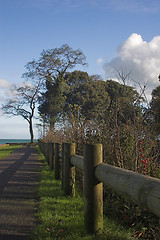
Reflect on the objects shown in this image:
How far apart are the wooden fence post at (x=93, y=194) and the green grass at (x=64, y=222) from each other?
0.13 meters

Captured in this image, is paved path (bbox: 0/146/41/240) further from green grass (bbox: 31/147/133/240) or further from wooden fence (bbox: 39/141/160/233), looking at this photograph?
wooden fence (bbox: 39/141/160/233)

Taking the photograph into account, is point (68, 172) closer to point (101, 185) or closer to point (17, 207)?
point (17, 207)

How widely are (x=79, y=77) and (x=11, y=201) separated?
35488 mm

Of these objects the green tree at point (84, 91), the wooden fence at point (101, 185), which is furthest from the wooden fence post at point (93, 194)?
the green tree at point (84, 91)

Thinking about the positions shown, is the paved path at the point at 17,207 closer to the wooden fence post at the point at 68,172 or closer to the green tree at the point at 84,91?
the wooden fence post at the point at 68,172

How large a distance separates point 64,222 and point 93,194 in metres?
0.84

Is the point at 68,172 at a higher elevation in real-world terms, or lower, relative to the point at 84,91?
lower

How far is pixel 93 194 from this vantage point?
11.1 feet

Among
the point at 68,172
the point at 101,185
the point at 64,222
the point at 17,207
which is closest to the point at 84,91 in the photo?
the point at 68,172

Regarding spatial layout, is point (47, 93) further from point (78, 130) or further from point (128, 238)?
point (128, 238)

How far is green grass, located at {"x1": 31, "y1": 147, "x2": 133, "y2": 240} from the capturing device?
132 inches

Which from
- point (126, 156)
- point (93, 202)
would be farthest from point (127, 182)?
point (126, 156)

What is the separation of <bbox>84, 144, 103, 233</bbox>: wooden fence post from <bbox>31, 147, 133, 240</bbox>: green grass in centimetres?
13

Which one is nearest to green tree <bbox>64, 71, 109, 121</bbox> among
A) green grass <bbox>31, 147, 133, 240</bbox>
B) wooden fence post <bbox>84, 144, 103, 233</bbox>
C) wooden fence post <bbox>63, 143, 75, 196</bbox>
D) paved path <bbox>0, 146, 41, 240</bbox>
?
paved path <bbox>0, 146, 41, 240</bbox>
